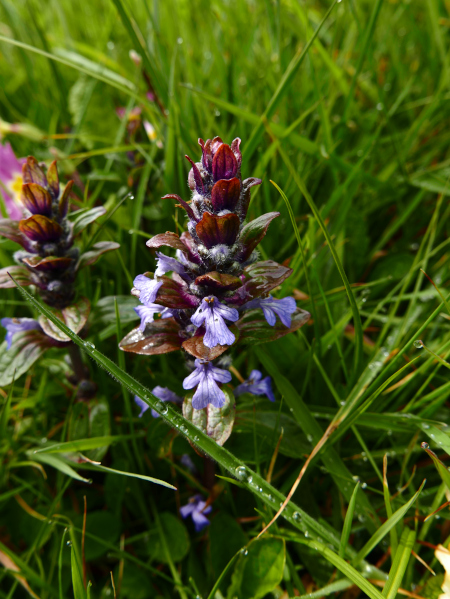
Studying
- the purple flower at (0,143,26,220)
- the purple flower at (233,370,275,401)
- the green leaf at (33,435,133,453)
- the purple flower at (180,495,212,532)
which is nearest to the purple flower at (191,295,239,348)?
the purple flower at (233,370,275,401)

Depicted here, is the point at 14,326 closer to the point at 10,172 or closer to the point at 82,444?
the point at 82,444

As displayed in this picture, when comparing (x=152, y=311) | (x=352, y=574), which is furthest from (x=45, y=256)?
(x=352, y=574)

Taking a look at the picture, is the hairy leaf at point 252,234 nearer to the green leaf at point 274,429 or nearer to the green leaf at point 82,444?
the green leaf at point 274,429

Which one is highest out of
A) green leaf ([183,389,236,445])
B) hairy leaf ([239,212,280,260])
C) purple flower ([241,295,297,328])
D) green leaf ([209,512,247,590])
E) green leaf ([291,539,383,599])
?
hairy leaf ([239,212,280,260])

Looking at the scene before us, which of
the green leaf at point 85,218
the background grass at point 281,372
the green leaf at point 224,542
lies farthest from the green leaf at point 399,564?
the green leaf at point 85,218

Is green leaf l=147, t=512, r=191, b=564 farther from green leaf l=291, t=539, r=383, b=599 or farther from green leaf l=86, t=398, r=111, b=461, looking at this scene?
green leaf l=291, t=539, r=383, b=599
